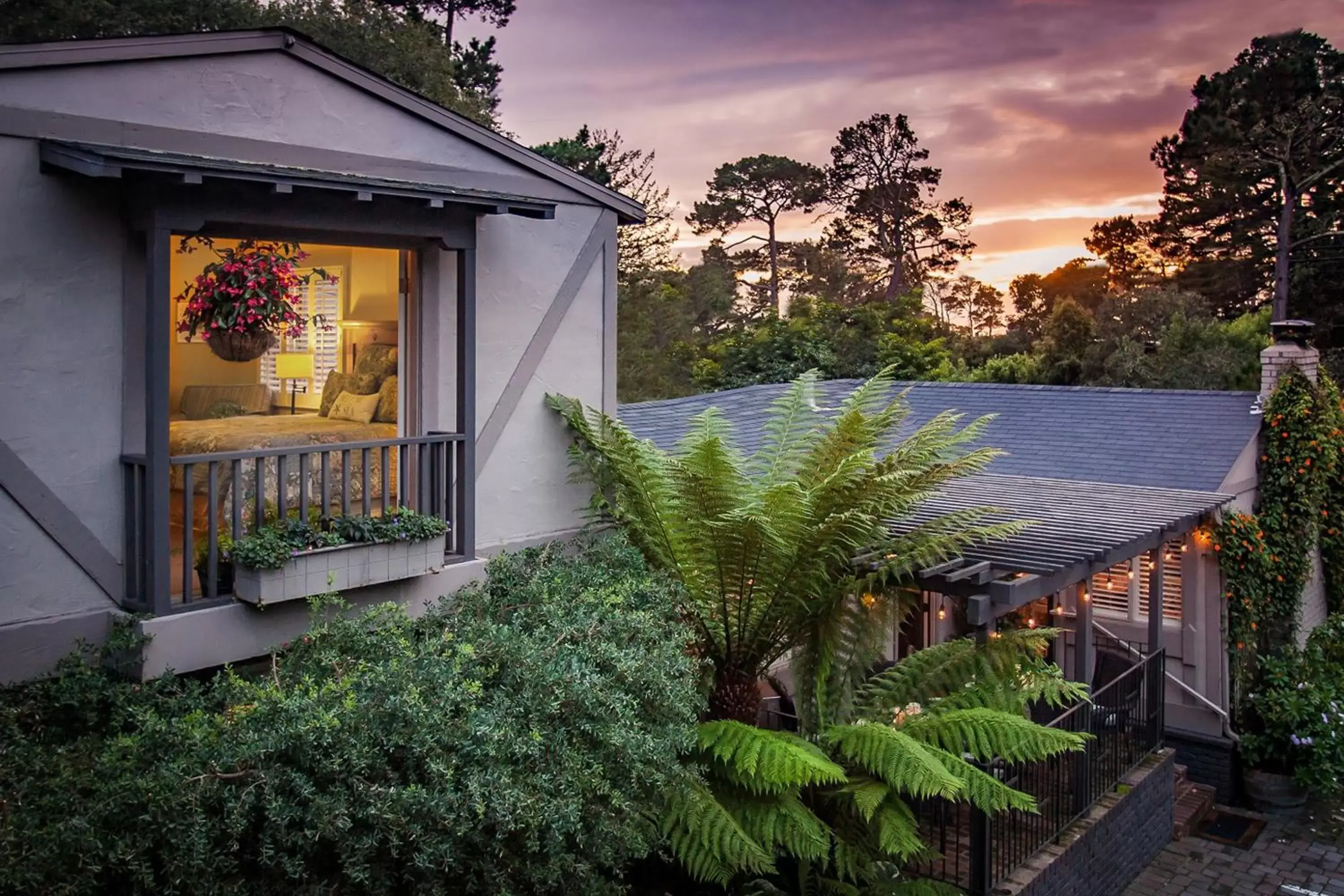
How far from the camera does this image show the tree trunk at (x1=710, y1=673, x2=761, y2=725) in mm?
6539

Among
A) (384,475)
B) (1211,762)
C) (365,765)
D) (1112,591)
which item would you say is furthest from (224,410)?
(1211,762)

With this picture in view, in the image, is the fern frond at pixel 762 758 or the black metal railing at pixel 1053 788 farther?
the black metal railing at pixel 1053 788

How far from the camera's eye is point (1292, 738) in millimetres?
9453

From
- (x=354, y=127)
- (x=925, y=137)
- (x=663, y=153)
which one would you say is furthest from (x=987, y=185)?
(x=354, y=127)

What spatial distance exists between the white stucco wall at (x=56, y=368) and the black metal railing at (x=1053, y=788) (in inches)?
192

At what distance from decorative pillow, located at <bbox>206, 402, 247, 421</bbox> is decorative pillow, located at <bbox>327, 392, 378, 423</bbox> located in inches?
20.5

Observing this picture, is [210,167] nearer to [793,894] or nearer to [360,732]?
[360,732]

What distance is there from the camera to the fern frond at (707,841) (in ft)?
16.9

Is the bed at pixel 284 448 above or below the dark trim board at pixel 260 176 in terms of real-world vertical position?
below

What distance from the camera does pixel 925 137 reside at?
32.0m

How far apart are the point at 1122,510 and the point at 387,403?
5698 millimetres

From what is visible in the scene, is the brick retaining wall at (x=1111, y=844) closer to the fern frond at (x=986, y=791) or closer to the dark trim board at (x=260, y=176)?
the fern frond at (x=986, y=791)

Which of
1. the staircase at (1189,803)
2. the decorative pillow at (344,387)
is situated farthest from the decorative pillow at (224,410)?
the staircase at (1189,803)

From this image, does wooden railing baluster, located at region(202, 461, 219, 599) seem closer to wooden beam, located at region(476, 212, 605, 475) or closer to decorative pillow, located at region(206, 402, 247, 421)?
decorative pillow, located at region(206, 402, 247, 421)
